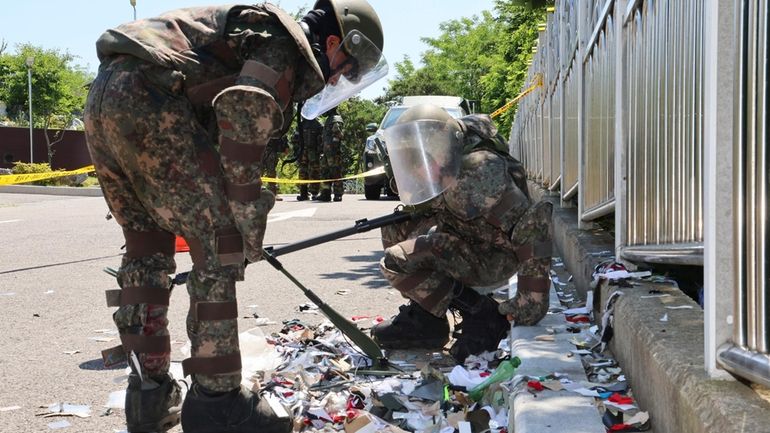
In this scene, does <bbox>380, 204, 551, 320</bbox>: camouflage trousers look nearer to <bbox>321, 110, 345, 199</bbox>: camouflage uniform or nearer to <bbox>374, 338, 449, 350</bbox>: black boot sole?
<bbox>374, 338, 449, 350</bbox>: black boot sole

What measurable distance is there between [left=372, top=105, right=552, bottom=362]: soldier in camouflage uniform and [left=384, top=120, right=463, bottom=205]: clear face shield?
44 mm

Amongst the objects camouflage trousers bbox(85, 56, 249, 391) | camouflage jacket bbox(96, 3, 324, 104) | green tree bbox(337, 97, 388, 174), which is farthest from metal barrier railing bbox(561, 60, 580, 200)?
green tree bbox(337, 97, 388, 174)

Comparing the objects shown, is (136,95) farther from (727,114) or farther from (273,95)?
(727,114)

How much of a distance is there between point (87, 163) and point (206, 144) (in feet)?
131

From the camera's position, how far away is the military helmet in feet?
11.5

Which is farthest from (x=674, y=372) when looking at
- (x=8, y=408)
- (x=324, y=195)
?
(x=324, y=195)

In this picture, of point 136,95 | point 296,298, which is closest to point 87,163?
point 296,298

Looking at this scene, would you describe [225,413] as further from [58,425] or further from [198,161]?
[198,161]

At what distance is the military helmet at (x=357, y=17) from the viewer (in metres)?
3.51

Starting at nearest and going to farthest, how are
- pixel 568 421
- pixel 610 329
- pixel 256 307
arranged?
pixel 568 421
pixel 610 329
pixel 256 307

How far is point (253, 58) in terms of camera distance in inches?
125

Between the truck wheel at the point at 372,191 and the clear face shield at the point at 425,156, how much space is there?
45.6 feet

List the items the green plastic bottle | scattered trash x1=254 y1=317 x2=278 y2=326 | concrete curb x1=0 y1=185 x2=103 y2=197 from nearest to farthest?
the green plastic bottle → scattered trash x1=254 y1=317 x2=278 y2=326 → concrete curb x1=0 y1=185 x2=103 y2=197

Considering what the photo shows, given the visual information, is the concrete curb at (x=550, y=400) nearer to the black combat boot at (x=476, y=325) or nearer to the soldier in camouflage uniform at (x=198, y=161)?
the black combat boot at (x=476, y=325)
